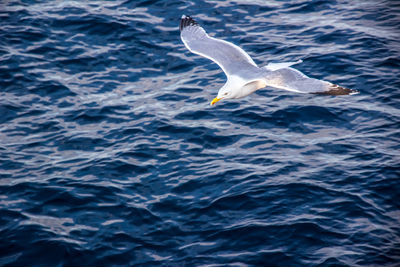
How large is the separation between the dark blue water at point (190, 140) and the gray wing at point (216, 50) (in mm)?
1478

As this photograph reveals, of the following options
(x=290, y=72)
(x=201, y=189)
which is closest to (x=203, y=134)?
(x=201, y=189)

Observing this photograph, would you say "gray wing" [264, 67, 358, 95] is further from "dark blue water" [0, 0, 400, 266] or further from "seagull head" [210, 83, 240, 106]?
"dark blue water" [0, 0, 400, 266]

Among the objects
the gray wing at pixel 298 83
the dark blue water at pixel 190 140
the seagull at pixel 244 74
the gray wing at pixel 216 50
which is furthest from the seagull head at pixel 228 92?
the dark blue water at pixel 190 140

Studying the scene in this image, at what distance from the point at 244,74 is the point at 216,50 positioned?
159 centimetres

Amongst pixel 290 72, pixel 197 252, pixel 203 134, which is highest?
pixel 290 72

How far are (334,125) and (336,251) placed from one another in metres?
4.32

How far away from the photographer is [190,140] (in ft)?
41.2

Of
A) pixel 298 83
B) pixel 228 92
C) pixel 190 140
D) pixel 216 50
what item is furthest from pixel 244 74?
pixel 190 140

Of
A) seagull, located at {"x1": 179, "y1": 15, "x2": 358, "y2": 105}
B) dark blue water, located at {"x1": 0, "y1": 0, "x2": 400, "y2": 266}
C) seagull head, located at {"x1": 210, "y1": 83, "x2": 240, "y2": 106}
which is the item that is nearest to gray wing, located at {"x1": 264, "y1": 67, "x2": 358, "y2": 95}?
seagull, located at {"x1": 179, "y1": 15, "x2": 358, "y2": 105}

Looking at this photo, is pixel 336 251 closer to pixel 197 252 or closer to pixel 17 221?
pixel 197 252

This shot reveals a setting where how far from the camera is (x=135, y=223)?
1027cm

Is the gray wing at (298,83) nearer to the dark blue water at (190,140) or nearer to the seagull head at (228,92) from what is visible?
the seagull head at (228,92)

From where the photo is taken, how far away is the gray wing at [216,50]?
40.4ft

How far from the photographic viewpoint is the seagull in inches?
406
